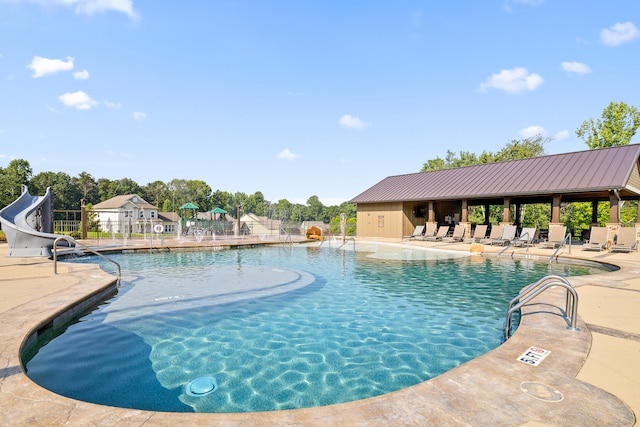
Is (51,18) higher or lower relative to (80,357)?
higher

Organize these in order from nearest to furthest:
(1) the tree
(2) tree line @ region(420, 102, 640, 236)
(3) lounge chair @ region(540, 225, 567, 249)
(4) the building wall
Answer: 1. (3) lounge chair @ region(540, 225, 567, 249)
2. (4) the building wall
3. (2) tree line @ region(420, 102, 640, 236)
4. (1) the tree

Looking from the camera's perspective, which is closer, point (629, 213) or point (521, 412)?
point (521, 412)

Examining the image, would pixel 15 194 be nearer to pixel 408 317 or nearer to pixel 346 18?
pixel 346 18

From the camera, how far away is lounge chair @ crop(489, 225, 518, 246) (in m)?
16.9

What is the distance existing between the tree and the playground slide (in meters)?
39.7

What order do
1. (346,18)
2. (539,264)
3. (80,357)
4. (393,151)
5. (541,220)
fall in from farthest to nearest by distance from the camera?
(541,220) → (393,151) → (346,18) → (539,264) → (80,357)

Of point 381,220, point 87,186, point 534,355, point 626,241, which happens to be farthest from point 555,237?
point 87,186

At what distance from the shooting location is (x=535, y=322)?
4.20 meters

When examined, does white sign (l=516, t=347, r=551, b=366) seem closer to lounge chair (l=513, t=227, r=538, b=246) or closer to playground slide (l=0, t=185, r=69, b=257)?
playground slide (l=0, t=185, r=69, b=257)

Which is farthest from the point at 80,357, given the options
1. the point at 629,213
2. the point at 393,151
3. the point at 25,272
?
the point at 629,213

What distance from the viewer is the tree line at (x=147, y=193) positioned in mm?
41834

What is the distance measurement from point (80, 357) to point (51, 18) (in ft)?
38.2

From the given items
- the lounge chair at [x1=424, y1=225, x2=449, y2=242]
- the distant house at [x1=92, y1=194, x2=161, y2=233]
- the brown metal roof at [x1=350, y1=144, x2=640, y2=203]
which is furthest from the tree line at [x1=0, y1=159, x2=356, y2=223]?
the lounge chair at [x1=424, y1=225, x2=449, y2=242]

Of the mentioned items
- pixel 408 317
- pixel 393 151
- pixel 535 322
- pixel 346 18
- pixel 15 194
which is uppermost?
pixel 346 18
